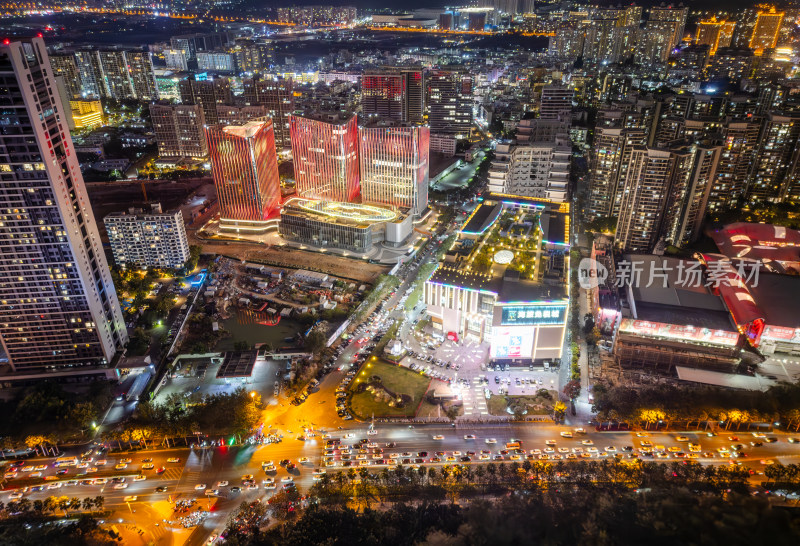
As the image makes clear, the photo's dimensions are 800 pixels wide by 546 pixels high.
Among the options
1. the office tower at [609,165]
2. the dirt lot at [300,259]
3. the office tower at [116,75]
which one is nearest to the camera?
the dirt lot at [300,259]

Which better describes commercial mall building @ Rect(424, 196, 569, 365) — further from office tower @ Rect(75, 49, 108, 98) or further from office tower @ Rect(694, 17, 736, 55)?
office tower @ Rect(694, 17, 736, 55)

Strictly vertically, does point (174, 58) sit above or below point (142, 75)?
above

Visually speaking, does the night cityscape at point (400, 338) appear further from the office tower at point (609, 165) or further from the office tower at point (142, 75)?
the office tower at point (142, 75)

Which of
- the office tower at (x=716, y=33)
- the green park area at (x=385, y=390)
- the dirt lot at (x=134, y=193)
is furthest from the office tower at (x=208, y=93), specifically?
the office tower at (x=716, y=33)

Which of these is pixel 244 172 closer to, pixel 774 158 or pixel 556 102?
pixel 556 102

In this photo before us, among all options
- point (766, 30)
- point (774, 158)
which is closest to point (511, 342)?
point (774, 158)

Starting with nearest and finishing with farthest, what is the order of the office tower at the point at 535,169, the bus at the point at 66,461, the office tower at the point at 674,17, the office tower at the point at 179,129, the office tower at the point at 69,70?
the bus at the point at 66,461
the office tower at the point at 535,169
the office tower at the point at 179,129
the office tower at the point at 69,70
the office tower at the point at 674,17
